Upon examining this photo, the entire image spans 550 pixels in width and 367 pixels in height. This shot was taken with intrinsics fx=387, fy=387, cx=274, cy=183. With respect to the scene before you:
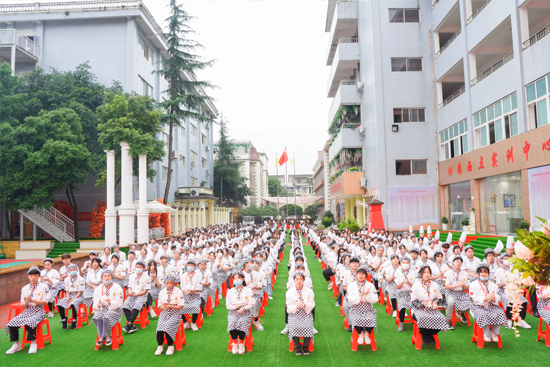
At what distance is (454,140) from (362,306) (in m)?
18.5

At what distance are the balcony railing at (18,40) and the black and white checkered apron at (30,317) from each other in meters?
23.6

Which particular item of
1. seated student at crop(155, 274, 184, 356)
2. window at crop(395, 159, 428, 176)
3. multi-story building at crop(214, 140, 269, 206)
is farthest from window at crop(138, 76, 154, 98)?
multi-story building at crop(214, 140, 269, 206)

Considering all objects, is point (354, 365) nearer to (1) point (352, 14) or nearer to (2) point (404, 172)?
(2) point (404, 172)

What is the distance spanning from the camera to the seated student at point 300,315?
6215 millimetres

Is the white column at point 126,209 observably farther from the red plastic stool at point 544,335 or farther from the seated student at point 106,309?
the red plastic stool at point 544,335

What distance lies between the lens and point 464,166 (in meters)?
20.4

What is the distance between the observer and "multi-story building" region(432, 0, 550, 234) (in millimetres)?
14250

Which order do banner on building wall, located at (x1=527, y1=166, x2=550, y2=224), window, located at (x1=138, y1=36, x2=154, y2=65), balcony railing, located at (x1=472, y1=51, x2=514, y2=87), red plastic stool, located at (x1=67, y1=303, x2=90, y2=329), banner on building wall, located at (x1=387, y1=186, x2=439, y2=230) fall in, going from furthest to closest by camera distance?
window, located at (x1=138, y1=36, x2=154, y2=65) < banner on building wall, located at (x1=387, y1=186, x2=439, y2=230) < balcony railing, located at (x1=472, y1=51, x2=514, y2=87) < banner on building wall, located at (x1=527, y1=166, x2=550, y2=224) < red plastic stool, located at (x1=67, y1=303, x2=90, y2=329)

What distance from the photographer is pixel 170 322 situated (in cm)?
650

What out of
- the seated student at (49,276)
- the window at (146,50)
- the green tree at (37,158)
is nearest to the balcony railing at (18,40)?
the window at (146,50)

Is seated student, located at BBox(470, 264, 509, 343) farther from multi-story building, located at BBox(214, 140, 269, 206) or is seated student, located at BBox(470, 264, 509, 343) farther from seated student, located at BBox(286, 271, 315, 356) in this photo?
multi-story building, located at BBox(214, 140, 269, 206)

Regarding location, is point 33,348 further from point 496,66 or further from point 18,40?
point 18,40

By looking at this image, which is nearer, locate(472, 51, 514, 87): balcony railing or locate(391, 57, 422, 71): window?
locate(472, 51, 514, 87): balcony railing

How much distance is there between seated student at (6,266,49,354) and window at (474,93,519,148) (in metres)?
17.0
